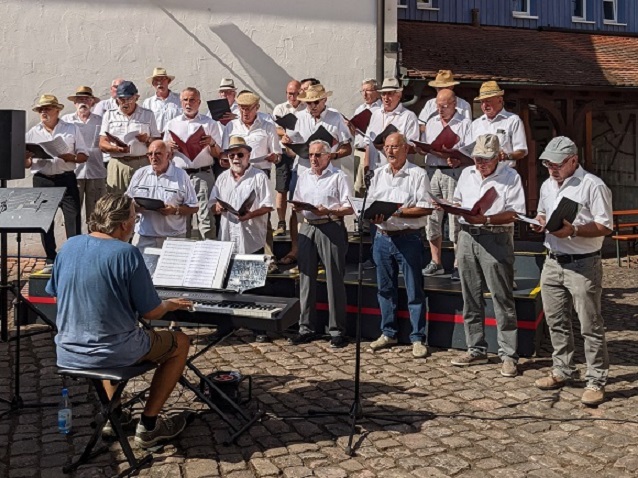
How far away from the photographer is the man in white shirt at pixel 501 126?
Result: 8.93 meters

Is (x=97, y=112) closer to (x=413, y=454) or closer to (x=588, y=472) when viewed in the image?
(x=413, y=454)

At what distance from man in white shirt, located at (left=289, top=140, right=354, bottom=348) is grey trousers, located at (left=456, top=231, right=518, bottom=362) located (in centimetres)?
Answer: 132

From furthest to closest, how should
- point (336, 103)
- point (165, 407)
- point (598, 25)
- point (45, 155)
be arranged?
point (598, 25) < point (336, 103) < point (45, 155) < point (165, 407)

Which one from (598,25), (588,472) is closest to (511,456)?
(588,472)

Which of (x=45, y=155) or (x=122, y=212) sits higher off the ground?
Answer: (x=45, y=155)

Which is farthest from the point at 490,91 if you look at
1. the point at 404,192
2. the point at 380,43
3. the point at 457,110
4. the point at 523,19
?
the point at 523,19

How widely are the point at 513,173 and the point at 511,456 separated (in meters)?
2.86

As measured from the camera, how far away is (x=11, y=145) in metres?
6.84

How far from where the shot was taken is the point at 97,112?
1030 cm

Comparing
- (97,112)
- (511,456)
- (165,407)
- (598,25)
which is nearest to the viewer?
(511,456)

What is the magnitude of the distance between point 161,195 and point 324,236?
170cm

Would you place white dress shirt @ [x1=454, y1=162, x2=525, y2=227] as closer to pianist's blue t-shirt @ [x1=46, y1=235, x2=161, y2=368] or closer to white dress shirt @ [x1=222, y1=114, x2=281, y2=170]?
white dress shirt @ [x1=222, y1=114, x2=281, y2=170]

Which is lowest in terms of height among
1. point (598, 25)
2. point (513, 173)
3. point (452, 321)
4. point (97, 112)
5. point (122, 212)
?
point (452, 321)

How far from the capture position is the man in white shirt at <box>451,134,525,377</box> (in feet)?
24.2
